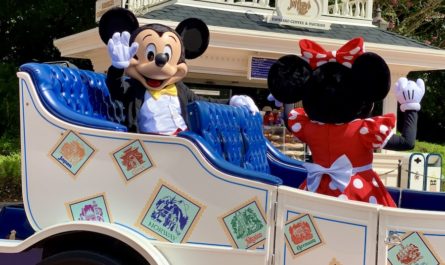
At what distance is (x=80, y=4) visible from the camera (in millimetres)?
18062

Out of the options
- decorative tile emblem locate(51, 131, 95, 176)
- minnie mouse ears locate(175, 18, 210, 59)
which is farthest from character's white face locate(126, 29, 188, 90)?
decorative tile emblem locate(51, 131, 95, 176)

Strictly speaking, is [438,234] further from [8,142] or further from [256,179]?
[8,142]

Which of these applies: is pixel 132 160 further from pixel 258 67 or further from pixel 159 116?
pixel 258 67

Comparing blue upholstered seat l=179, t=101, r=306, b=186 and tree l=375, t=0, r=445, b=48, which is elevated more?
tree l=375, t=0, r=445, b=48

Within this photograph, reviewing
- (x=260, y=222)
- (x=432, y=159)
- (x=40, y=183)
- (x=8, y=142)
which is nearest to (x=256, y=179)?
(x=260, y=222)

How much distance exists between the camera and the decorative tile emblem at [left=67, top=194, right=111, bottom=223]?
3180 millimetres

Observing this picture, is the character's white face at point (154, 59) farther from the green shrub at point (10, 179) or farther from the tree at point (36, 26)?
the tree at point (36, 26)

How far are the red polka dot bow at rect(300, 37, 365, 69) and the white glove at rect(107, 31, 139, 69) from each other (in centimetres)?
105

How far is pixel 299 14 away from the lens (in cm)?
1133

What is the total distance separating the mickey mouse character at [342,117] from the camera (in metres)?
3.43

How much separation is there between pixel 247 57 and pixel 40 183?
26.0 feet

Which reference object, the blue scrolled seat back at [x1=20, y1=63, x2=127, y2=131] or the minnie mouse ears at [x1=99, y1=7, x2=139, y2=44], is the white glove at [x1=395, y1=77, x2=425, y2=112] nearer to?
the blue scrolled seat back at [x1=20, y1=63, x2=127, y2=131]

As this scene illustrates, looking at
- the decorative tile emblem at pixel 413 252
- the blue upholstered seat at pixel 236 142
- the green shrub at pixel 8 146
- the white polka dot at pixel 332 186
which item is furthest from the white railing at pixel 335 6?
the decorative tile emblem at pixel 413 252

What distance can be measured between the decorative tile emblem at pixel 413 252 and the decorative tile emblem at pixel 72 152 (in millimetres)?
1555
